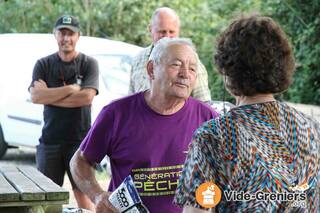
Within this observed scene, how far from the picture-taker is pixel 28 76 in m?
9.41

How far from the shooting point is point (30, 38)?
9875 millimetres

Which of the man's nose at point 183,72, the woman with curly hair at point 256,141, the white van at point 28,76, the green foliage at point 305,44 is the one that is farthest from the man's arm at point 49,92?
the green foliage at point 305,44

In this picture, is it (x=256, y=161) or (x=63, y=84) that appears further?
(x=63, y=84)

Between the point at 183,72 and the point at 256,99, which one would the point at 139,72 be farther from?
the point at 256,99

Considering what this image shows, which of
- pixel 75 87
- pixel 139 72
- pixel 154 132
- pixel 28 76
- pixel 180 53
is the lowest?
pixel 28 76

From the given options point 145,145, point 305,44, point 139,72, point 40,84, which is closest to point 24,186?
point 145,145

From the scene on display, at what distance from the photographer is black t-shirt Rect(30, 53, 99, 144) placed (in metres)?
6.04

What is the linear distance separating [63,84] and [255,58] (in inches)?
157

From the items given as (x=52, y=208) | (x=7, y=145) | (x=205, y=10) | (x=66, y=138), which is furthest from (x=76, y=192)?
(x=205, y=10)

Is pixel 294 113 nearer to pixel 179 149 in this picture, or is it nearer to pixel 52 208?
pixel 179 149

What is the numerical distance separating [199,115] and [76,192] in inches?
104

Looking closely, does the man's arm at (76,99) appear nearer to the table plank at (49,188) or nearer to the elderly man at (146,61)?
the elderly man at (146,61)

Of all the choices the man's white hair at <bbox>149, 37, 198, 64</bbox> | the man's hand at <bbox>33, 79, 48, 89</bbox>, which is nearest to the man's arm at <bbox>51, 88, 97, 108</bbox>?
the man's hand at <bbox>33, 79, 48, 89</bbox>

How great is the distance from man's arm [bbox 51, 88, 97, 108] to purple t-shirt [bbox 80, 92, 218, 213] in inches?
100
